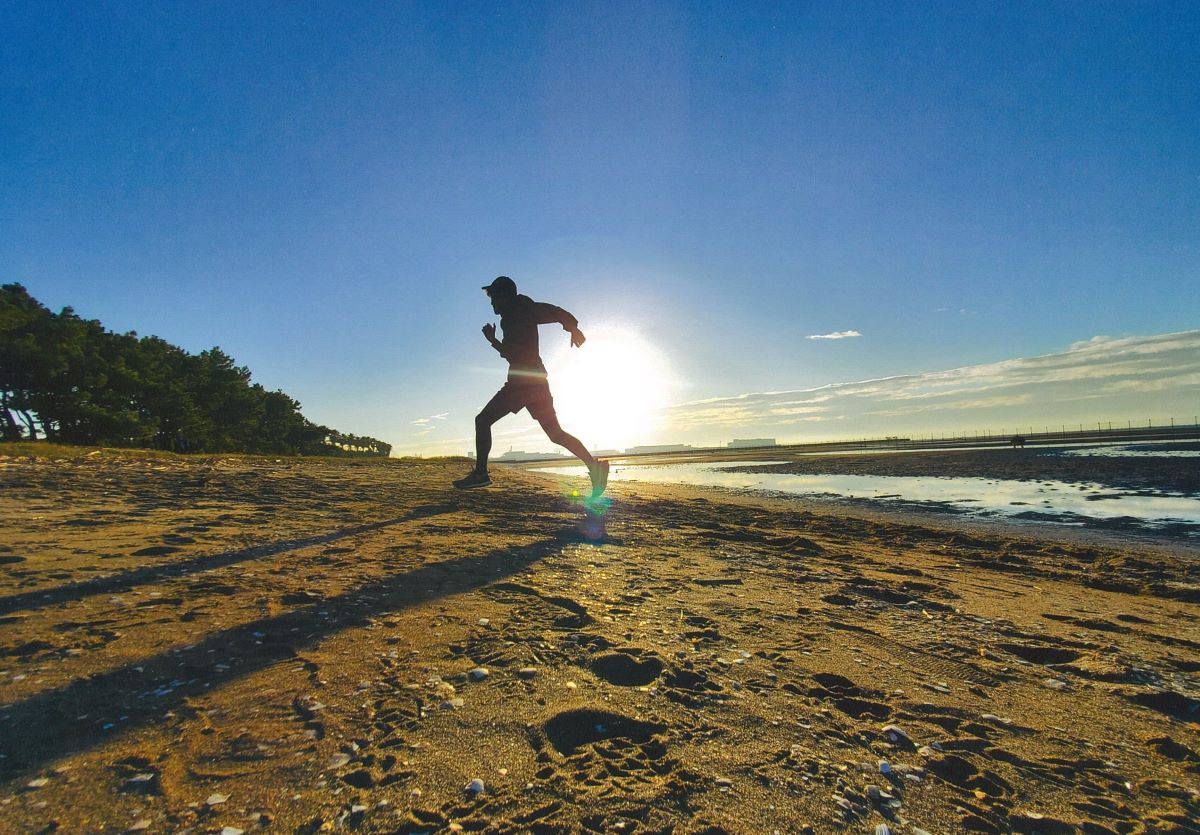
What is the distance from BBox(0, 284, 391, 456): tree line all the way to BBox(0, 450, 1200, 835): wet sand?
36152 millimetres

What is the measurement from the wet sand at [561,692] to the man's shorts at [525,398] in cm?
372

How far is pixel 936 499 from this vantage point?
12.0m

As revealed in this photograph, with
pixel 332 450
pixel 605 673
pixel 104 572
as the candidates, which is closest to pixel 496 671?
pixel 605 673

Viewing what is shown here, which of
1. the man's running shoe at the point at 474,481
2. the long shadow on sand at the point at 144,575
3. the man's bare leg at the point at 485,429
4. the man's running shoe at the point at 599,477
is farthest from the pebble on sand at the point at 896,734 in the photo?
the man's running shoe at the point at 599,477

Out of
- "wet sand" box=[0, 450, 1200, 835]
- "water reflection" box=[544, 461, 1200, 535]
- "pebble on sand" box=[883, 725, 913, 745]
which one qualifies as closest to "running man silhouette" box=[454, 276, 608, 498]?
"wet sand" box=[0, 450, 1200, 835]

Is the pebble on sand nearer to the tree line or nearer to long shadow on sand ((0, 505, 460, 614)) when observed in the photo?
long shadow on sand ((0, 505, 460, 614))

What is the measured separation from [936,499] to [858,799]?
12467mm

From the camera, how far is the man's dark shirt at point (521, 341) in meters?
8.27

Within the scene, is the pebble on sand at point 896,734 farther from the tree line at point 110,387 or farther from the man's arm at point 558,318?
the tree line at point 110,387

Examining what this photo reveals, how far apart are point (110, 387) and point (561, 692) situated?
1721 inches

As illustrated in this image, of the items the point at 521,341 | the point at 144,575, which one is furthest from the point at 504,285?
the point at 144,575

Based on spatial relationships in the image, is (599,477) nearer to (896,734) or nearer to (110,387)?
(896,734)

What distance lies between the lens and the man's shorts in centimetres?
827

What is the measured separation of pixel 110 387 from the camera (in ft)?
110
